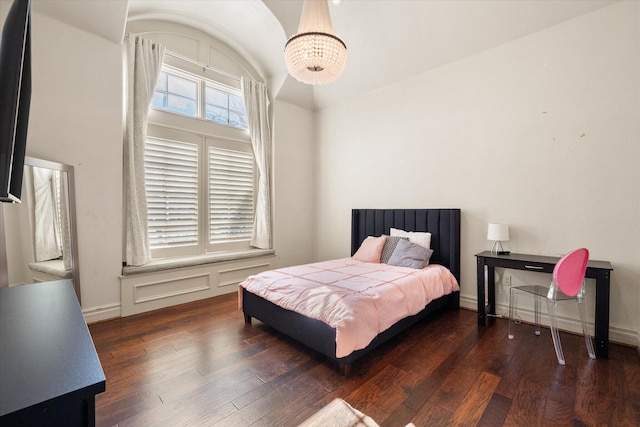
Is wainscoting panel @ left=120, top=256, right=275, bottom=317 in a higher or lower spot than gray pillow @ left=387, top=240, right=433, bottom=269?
lower

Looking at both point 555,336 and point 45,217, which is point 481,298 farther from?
point 45,217

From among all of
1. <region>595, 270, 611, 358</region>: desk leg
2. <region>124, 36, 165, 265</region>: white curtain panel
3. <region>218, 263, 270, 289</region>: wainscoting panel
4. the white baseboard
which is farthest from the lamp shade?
the white baseboard

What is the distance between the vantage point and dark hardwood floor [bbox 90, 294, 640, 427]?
5.19 feet

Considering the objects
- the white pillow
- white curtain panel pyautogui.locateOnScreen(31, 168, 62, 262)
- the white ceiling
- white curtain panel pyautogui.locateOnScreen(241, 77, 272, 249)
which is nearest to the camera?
white curtain panel pyautogui.locateOnScreen(31, 168, 62, 262)

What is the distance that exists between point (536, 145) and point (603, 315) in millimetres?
1614

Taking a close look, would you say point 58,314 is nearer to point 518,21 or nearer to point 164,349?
point 164,349

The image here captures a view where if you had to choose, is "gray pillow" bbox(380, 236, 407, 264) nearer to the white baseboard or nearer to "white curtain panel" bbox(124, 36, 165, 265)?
"white curtain panel" bbox(124, 36, 165, 265)

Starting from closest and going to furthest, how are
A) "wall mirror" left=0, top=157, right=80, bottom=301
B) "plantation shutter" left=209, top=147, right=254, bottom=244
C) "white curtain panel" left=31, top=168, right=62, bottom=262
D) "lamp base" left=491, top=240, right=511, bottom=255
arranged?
"wall mirror" left=0, top=157, right=80, bottom=301 < "white curtain panel" left=31, top=168, right=62, bottom=262 < "lamp base" left=491, top=240, right=511, bottom=255 < "plantation shutter" left=209, top=147, right=254, bottom=244

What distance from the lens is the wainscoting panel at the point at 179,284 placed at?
10.1ft

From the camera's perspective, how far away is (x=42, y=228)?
2.20 meters

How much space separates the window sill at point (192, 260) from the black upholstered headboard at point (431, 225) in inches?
63.6

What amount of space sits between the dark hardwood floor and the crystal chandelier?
230 cm

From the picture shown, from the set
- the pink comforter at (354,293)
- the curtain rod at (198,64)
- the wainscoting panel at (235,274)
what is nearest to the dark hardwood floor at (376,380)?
the pink comforter at (354,293)

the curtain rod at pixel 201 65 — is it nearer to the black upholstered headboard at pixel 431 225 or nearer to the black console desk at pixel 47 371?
the black upholstered headboard at pixel 431 225
